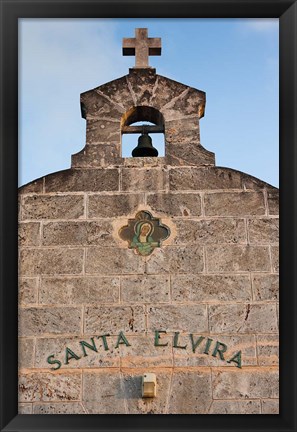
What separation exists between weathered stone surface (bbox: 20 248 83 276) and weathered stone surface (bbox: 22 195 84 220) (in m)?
0.36

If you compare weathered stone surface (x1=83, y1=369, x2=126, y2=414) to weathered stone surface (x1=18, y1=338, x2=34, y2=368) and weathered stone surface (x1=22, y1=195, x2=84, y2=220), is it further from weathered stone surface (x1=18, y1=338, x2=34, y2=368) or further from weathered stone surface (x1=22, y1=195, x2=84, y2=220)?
weathered stone surface (x1=22, y1=195, x2=84, y2=220)

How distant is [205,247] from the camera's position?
9.62 metres

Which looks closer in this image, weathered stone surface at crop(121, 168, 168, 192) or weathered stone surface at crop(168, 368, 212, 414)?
weathered stone surface at crop(168, 368, 212, 414)

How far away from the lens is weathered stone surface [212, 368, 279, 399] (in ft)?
29.3

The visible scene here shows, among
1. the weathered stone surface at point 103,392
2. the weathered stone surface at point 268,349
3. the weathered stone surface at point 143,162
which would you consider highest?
the weathered stone surface at point 143,162

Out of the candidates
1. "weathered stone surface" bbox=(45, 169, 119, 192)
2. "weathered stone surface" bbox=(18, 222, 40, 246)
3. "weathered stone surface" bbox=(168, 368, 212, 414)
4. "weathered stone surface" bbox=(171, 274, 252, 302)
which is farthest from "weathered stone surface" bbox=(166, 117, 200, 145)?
"weathered stone surface" bbox=(168, 368, 212, 414)

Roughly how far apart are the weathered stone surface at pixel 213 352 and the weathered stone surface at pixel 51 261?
3.92 ft

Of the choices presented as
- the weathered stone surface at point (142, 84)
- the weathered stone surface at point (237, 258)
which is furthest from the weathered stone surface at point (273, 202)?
the weathered stone surface at point (142, 84)

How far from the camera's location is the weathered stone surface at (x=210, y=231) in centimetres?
967

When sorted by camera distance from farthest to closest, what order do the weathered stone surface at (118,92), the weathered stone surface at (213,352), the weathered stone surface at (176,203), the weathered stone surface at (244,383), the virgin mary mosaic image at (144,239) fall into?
the weathered stone surface at (118,92)
the weathered stone surface at (176,203)
the virgin mary mosaic image at (144,239)
the weathered stone surface at (213,352)
the weathered stone surface at (244,383)

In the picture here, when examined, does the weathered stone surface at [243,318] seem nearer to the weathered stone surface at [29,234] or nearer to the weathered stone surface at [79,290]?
the weathered stone surface at [79,290]

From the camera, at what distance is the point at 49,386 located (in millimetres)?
8984

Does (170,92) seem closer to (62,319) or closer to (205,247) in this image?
(205,247)
